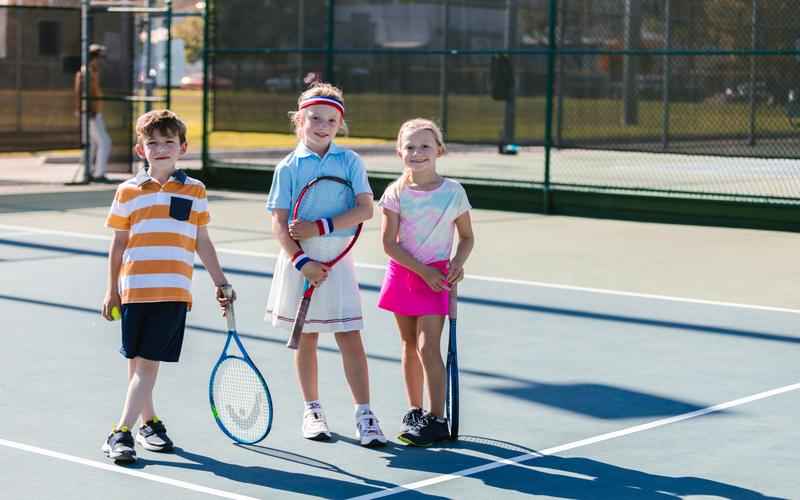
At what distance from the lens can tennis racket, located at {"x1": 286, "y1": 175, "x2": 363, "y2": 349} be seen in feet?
21.3

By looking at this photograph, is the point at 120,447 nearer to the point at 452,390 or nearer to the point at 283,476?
the point at 283,476

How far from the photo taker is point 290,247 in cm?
648

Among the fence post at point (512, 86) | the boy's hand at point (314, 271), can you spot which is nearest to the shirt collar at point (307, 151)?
the boy's hand at point (314, 271)

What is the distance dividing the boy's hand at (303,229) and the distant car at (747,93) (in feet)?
56.2

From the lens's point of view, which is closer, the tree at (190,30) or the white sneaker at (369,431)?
the white sneaker at (369,431)

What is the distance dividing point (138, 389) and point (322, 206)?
1115 mm

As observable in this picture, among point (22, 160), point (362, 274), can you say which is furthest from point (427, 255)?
point (22, 160)

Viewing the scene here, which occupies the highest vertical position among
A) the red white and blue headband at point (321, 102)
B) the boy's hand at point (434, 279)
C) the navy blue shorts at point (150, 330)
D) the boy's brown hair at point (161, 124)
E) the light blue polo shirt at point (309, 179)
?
the red white and blue headband at point (321, 102)

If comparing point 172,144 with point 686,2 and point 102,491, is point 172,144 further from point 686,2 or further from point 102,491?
point 686,2

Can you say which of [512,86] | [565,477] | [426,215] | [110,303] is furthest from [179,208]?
[512,86]

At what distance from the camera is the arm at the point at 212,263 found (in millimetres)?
6332

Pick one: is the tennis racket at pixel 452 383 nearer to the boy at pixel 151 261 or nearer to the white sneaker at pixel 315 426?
the white sneaker at pixel 315 426

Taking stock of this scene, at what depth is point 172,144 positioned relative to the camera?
20.8 ft

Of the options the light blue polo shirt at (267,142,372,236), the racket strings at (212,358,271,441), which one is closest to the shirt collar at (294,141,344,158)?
the light blue polo shirt at (267,142,372,236)
